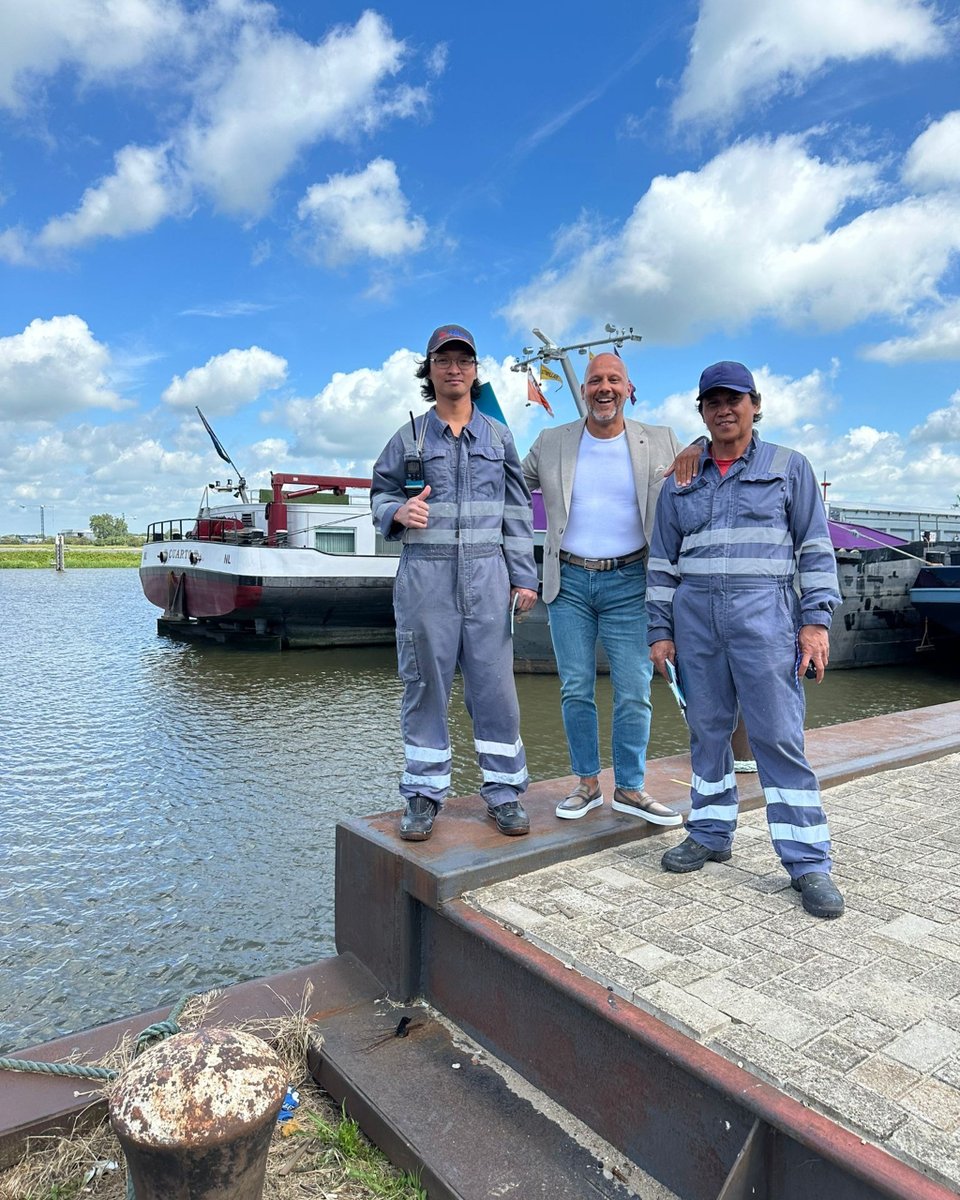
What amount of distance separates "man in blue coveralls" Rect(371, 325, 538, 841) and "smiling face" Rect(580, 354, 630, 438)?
1.14 feet

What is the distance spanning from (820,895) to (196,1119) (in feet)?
6.01

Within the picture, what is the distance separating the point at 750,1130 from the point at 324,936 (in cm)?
291

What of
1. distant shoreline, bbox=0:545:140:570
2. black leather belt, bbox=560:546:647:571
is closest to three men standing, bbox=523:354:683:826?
black leather belt, bbox=560:546:647:571

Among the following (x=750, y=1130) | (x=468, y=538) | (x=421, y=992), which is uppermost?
(x=468, y=538)

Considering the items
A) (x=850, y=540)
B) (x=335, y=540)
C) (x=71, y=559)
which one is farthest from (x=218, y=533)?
(x=71, y=559)

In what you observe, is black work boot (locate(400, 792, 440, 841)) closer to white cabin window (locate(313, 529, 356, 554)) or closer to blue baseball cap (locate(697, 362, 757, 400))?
blue baseball cap (locate(697, 362, 757, 400))

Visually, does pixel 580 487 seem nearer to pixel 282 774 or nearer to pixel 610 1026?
pixel 610 1026

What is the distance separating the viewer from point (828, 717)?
33.1ft

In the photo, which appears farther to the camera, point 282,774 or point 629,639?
point 282,774

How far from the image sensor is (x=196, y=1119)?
1.63m

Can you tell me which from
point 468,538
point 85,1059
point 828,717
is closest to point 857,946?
point 468,538

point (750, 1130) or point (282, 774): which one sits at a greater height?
point (750, 1130)

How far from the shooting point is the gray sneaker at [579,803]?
3262mm

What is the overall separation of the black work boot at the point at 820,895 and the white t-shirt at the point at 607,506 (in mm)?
1288
